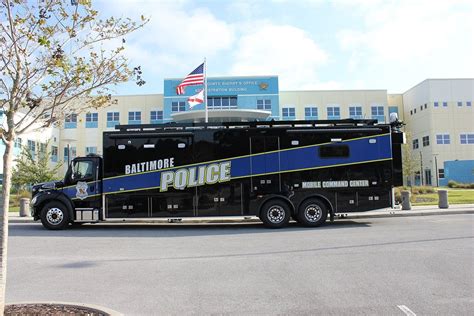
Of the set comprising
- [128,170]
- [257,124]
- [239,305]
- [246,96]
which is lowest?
[239,305]

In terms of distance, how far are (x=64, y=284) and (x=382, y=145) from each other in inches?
431

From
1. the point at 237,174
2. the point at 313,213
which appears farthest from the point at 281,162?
the point at 313,213

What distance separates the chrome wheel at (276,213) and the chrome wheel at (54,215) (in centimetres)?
705

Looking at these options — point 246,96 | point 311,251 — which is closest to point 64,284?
point 311,251

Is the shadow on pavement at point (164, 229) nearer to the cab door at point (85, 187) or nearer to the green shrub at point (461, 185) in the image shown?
the cab door at point (85, 187)

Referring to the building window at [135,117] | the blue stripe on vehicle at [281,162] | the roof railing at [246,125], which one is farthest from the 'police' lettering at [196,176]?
the building window at [135,117]

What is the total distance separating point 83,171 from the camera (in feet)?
46.3

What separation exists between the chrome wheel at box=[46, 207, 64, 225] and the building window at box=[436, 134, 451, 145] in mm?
54789

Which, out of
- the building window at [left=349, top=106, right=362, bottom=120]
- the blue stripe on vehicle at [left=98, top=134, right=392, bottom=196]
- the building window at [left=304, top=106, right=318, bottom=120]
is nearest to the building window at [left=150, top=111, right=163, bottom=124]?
the building window at [left=304, top=106, right=318, bottom=120]

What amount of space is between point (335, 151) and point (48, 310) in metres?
10.8

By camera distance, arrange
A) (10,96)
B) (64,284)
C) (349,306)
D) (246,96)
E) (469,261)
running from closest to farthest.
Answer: (10,96) → (349,306) → (64,284) → (469,261) → (246,96)

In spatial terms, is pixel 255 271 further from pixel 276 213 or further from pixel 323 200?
pixel 323 200

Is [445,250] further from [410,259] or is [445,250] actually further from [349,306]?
[349,306]

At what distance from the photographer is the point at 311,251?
917cm
